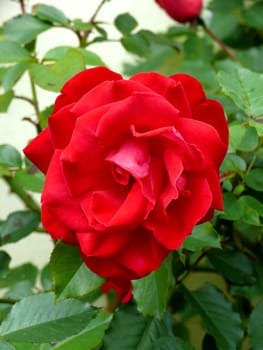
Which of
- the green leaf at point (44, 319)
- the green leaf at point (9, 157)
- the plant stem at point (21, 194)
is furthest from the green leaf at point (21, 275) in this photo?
the green leaf at point (44, 319)

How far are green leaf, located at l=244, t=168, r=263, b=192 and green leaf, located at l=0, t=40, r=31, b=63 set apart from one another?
0.24m

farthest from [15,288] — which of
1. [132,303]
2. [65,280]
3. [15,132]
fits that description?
[15,132]

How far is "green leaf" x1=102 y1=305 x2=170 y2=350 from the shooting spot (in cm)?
55

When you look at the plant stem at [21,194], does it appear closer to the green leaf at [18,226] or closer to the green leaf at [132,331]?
the green leaf at [18,226]

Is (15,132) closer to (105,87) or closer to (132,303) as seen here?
(132,303)

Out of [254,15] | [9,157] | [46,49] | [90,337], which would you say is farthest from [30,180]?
[46,49]

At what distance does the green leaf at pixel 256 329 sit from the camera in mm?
559

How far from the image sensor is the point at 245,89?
21.4 inches

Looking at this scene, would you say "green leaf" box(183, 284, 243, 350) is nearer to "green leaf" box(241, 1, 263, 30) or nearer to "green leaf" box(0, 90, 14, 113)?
"green leaf" box(0, 90, 14, 113)

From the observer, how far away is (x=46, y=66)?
0.59 metres

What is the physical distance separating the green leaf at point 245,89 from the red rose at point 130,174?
4.7 inches

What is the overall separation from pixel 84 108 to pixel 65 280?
0.43 feet

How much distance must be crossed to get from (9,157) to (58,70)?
0.10m

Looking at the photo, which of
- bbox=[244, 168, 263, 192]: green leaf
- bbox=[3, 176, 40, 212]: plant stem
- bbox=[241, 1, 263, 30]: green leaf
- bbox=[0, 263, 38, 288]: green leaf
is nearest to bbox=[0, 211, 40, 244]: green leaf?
bbox=[3, 176, 40, 212]: plant stem
